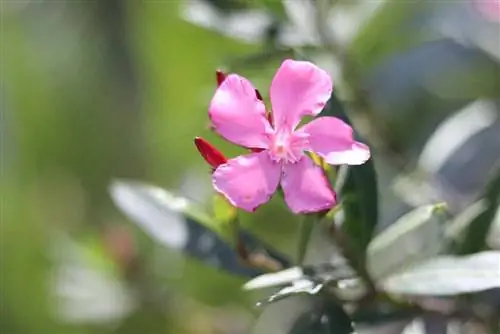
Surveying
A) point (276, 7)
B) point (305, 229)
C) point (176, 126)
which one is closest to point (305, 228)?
point (305, 229)

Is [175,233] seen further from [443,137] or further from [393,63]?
[393,63]

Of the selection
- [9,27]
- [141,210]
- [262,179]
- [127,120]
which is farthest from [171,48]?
[262,179]

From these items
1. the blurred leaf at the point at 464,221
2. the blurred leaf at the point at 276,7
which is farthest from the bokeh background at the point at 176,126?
the blurred leaf at the point at 464,221

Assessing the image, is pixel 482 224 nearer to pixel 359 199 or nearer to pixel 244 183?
pixel 359 199

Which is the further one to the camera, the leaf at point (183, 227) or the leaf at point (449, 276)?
the leaf at point (183, 227)

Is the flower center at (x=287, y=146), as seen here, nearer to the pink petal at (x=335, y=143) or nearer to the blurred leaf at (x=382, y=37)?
the pink petal at (x=335, y=143)

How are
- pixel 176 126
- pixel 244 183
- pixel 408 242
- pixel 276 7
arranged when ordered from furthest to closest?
pixel 176 126 < pixel 276 7 < pixel 408 242 < pixel 244 183

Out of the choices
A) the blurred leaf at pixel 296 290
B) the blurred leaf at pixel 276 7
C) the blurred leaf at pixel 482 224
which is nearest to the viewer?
the blurred leaf at pixel 296 290
